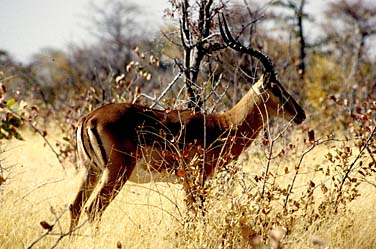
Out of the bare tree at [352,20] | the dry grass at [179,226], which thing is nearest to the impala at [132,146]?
the dry grass at [179,226]

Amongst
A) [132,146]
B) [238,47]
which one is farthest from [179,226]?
[238,47]

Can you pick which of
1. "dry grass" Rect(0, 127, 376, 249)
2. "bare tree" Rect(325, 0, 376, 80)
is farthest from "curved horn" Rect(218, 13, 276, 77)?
"bare tree" Rect(325, 0, 376, 80)

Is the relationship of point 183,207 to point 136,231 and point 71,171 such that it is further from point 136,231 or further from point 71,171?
point 71,171

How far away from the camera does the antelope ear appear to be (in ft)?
21.4

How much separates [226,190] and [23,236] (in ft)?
4.87

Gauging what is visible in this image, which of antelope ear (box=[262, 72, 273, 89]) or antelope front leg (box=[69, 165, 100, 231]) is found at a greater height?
antelope ear (box=[262, 72, 273, 89])

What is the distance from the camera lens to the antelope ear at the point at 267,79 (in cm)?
652

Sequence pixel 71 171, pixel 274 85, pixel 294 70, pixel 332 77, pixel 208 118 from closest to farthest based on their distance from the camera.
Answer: pixel 208 118, pixel 274 85, pixel 71 171, pixel 294 70, pixel 332 77

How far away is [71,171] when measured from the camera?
30.2 feet

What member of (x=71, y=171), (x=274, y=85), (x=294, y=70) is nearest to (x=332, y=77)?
(x=294, y=70)

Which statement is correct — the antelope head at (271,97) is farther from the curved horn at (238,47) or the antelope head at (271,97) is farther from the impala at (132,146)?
the impala at (132,146)

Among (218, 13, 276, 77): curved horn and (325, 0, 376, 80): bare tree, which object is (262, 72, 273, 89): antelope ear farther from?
(325, 0, 376, 80): bare tree

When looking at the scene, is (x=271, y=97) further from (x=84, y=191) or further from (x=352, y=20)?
(x=352, y=20)

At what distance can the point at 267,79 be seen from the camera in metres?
6.56
